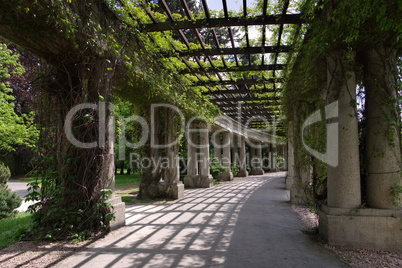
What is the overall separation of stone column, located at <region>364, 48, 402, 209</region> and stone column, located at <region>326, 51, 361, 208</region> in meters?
0.22

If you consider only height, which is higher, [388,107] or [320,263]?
[388,107]

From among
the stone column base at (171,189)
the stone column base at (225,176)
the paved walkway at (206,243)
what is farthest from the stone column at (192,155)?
the paved walkway at (206,243)

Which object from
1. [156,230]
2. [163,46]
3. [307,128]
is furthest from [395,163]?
[163,46]

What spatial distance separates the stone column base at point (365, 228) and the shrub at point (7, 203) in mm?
8180

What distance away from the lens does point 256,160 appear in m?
27.0

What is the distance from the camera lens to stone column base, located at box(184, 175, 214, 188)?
1393 centimetres

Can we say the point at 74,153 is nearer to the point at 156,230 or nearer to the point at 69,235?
the point at 69,235

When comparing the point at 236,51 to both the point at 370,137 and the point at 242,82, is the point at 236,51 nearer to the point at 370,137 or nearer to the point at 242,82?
the point at 242,82

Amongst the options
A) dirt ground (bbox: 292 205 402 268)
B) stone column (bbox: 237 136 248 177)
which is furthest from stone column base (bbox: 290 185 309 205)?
stone column (bbox: 237 136 248 177)

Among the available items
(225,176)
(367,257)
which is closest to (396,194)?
(367,257)

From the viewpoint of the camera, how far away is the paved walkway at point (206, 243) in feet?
11.8

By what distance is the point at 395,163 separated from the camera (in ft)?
13.5

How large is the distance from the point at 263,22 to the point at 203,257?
4141mm

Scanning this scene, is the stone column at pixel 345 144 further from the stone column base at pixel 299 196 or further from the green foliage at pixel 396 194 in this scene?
the stone column base at pixel 299 196
